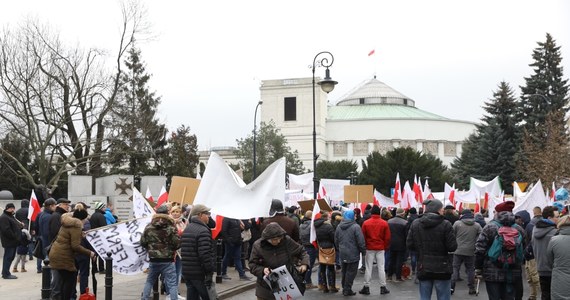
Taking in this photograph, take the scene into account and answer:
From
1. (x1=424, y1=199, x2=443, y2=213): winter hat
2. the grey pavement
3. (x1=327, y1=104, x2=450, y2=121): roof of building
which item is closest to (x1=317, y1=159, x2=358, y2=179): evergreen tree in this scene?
(x1=327, y1=104, x2=450, y2=121): roof of building

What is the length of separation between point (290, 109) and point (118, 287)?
107 metres

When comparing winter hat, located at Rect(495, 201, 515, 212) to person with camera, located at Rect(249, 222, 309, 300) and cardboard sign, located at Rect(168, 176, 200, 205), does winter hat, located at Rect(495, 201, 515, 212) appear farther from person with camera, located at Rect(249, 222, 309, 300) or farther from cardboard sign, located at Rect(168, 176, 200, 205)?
cardboard sign, located at Rect(168, 176, 200, 205)

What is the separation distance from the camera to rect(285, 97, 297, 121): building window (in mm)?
118938

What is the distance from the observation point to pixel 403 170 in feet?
271

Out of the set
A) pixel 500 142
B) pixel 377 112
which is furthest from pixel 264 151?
pixel 377 112

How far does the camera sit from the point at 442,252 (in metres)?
9.52

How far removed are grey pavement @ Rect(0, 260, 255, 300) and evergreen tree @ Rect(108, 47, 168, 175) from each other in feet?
79.4

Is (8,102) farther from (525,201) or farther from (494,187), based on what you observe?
(525,201)

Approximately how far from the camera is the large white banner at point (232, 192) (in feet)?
33.1

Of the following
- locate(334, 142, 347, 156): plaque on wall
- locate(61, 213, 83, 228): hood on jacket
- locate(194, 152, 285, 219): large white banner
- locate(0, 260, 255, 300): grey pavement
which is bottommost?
locate(0, 260, 255, 300): grey pavement

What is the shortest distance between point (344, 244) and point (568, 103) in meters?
43.9

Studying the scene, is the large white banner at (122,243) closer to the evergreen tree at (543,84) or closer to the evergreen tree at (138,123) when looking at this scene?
the evergreen tree at (138,123)

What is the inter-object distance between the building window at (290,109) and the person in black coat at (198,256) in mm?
109982

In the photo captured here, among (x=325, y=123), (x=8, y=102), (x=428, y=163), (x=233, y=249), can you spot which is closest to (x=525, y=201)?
(x=233, y=249)
